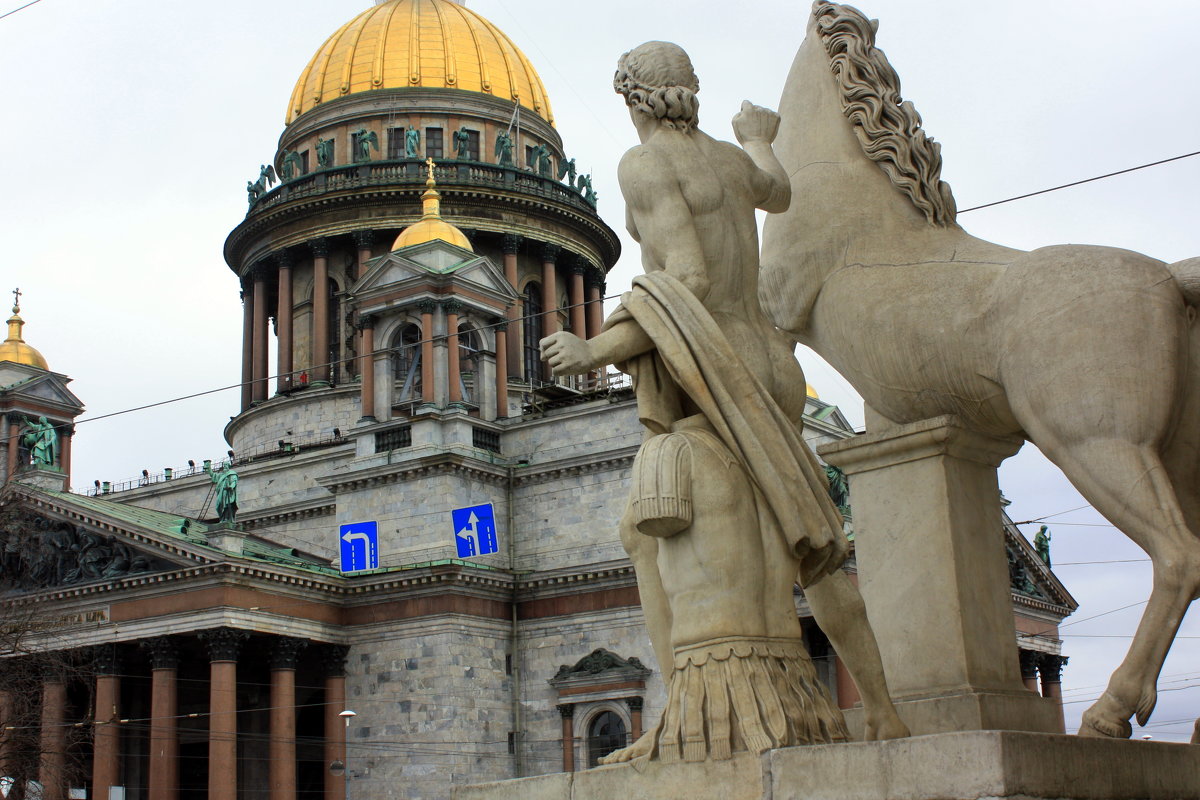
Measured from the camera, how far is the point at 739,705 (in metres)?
5.80

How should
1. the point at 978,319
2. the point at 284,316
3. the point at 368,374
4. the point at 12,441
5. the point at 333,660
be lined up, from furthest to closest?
the point at 284,316 → the point at 12,441 → the point at 368,374 → the point at 333,660 → the point at 978,319

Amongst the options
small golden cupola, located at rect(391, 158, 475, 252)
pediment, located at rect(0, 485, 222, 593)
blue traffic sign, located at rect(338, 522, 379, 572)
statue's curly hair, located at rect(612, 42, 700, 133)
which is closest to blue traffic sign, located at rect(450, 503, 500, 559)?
blue traffic sign, located at rect(338, 522, 379, 572)

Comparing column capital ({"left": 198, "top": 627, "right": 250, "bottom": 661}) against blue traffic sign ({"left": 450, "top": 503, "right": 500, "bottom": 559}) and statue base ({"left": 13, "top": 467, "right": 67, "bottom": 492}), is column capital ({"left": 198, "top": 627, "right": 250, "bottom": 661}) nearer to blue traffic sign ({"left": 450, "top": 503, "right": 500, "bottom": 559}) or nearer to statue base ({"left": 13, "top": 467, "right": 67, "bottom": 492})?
blue traffic sign ({"left": 450, "top": 503, "right": 500, "bottom": 559})

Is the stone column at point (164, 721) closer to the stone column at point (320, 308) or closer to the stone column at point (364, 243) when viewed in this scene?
the stone column at point (320, 308)

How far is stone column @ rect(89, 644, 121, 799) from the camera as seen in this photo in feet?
133

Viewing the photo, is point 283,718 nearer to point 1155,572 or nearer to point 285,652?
point 285,652

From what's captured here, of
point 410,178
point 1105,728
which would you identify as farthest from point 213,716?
point 1105,728

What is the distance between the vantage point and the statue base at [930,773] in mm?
5070

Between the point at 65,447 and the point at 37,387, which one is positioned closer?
the point at 37,387

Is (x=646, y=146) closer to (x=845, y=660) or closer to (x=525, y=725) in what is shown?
(x=845, y=660)

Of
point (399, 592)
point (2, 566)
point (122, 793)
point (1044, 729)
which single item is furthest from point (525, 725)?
point (1044, 729)

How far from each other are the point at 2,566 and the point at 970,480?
44.2m

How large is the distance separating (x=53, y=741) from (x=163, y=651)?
3593 mm

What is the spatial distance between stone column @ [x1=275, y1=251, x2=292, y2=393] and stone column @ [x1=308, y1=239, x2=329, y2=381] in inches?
47.7
